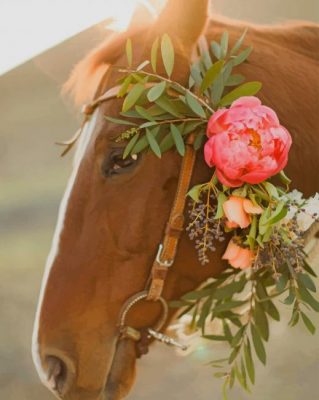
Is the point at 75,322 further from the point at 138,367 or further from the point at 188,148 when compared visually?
the point at 188,148

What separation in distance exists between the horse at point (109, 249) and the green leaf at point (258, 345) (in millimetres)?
127

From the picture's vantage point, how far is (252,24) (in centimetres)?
99

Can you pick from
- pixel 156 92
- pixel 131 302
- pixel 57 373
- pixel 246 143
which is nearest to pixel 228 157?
pixel 246 143

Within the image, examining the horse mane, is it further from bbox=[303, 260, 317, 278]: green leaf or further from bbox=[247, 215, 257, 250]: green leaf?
bbox=[303, 260, 317, 278]: green leaf

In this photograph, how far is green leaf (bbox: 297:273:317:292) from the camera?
930mm

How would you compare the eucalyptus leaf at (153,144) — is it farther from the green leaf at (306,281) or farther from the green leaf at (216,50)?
the green leaf at (306,281)

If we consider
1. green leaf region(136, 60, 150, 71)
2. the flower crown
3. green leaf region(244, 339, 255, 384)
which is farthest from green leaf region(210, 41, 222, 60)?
green leaf region(244, 339, 255, 384)

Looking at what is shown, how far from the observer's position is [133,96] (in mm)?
845

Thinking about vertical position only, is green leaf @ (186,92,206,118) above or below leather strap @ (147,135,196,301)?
above

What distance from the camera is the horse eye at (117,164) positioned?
0.87 meters

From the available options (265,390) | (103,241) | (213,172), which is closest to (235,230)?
(213,172)

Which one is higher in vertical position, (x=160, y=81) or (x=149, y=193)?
(x=160, y=81)

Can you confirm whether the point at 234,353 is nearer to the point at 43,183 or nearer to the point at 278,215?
the point at 278,215

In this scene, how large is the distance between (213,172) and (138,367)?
33 centimetres
